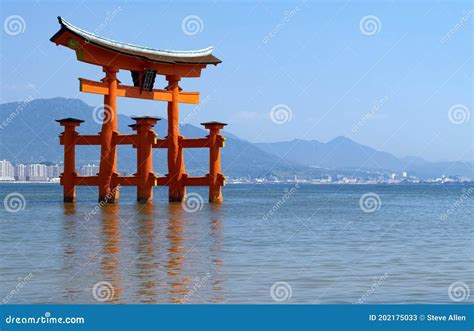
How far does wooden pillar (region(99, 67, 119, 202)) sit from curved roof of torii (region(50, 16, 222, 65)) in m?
1.18

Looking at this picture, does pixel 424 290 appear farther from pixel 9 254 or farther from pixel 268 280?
Answer: pixel 9 254

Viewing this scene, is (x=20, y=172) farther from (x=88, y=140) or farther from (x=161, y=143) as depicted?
(x=88, y=140)

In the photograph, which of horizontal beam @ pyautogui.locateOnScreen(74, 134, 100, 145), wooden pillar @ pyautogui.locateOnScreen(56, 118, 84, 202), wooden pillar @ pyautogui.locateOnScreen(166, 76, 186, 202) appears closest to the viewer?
horizontal beam @ pyautogui.locateOnScreen(74, 134, 100, 145)

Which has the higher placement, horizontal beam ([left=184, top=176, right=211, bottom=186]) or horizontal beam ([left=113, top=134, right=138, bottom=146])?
horizontal beam ([left=113, top=134, right=138, bottom=146])

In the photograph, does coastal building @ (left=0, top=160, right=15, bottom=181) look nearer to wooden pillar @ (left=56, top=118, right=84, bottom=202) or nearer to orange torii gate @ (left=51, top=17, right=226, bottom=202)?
orange torii gate @ (left=51, top=17, right=226, bottom=202)

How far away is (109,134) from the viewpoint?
37.4 m

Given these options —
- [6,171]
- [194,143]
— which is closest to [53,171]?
[6,171]

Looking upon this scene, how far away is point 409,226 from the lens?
3072 centimetres

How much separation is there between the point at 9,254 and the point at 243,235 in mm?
7672

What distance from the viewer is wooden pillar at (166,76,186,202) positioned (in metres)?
40.6

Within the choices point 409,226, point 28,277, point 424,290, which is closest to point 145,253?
point 28,277

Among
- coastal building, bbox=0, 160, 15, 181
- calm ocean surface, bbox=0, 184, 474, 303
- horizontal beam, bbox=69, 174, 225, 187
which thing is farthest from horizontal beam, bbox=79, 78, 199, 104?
coastal building, bbox=0, 160, 15, 181

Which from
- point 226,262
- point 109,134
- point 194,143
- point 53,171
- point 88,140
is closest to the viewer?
point 226,262

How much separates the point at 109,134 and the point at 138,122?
1.58 meters
